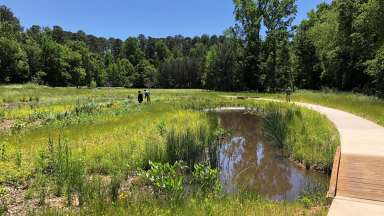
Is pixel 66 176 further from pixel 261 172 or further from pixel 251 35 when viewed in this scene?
pixel 251 35

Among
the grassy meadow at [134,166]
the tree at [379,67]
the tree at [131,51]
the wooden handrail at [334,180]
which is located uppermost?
the tree at [131,51]

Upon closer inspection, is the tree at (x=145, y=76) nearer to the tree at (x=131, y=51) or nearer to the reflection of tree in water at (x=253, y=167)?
the tree at (x=131, y=51)

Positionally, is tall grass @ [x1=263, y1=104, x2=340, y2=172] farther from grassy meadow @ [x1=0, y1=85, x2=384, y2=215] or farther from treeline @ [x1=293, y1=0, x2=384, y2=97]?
treeline @ [x1=293, y1=0, x2=384, y2=97]

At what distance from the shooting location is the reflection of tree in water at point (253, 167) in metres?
10.9

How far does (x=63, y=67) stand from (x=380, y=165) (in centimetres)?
9461

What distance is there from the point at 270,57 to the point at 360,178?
50.8 meters

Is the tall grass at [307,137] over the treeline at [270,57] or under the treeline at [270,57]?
under

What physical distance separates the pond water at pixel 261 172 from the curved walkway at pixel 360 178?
1.04 meters

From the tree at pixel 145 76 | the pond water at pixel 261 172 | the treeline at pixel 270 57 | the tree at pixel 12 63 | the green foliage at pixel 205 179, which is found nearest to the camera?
the green foliage at pixel 205 179

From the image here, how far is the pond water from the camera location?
10.4 m

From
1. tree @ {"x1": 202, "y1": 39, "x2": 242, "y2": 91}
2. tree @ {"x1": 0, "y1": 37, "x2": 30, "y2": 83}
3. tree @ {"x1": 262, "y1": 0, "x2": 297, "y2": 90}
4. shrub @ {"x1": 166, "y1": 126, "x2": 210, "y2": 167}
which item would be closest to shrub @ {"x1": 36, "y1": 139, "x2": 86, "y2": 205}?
shrub @ {"x1": 166, "y1": 126, "x2": 210, "y2": 167}

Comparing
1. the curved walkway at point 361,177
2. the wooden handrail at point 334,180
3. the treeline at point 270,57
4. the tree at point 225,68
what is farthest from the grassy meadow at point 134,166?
the tree at point 225,68

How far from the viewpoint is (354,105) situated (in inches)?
966

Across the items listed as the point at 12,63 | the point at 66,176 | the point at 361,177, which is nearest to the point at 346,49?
the point at 361,177
